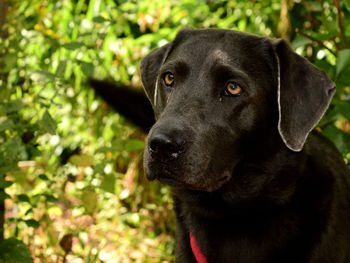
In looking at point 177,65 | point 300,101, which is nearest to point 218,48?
point 177,65

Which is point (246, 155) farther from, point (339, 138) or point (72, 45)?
point (72, 45)

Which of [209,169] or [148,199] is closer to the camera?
[209,169]

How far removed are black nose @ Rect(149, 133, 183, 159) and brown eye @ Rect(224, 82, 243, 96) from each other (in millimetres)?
397

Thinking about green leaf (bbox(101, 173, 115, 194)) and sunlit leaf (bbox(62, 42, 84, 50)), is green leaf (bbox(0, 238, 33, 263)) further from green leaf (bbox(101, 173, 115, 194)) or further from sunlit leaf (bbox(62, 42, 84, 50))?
sunlit leaf (bbox(62, 42, 84, 50))

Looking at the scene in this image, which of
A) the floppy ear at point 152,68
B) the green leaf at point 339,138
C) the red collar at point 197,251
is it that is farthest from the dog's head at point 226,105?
the green leaf at point 339,138

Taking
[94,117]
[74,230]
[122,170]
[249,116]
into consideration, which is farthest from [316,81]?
[122,170]

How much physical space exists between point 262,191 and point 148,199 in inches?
90.3

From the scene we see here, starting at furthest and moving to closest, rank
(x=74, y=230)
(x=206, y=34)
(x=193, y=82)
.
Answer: (x=74, y=230) < (x=206, y=34) < (x=193, y=82)

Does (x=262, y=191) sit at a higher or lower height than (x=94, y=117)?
higher

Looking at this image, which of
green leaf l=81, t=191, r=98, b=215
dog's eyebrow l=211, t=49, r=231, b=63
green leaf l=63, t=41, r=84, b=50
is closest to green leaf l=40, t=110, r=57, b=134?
green leaf l=63, t=41, r=84, b=50

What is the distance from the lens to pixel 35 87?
404 cm

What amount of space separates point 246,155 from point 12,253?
136 centimetres

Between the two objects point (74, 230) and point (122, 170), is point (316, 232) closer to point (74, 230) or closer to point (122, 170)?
point (74, 230)

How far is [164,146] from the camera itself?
7.96ft
